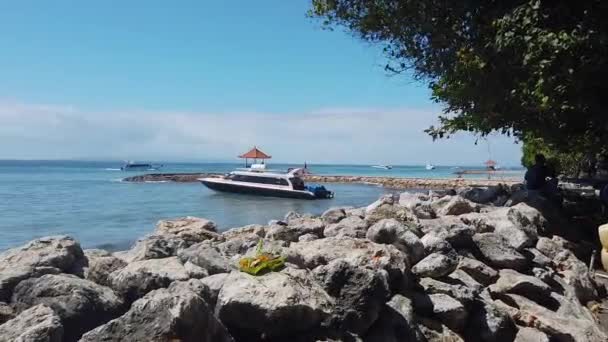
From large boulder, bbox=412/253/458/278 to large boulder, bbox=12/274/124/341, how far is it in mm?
2986

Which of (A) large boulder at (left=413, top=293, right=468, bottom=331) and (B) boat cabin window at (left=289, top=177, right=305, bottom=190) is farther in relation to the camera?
(B) boat cabin window at (left=289, top=177, right=305, bottom=190)

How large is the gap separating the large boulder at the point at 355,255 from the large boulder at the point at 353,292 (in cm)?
44

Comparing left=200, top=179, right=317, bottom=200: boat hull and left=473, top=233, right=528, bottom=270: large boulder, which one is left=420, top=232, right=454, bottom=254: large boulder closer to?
left=473, top=233, right=528, bottom=270: large boulder

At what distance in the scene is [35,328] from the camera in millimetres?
3209

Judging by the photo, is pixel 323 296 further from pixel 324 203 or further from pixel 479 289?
pixel 324 203

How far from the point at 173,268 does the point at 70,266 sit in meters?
1.16

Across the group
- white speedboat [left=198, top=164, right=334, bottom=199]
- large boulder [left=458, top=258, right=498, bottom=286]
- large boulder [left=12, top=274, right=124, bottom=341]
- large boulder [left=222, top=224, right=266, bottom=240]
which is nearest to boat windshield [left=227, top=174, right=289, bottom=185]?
white speedboat [left=198, top=164, right=334, bottom=199]

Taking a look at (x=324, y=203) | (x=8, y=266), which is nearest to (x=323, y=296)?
(x=8, y=266)

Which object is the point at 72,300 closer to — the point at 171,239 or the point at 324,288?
the point at 324,288

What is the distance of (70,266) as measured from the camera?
4898 mm

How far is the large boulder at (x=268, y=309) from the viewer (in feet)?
12.2

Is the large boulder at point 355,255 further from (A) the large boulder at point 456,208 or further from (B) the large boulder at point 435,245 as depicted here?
(A) the large boulder at point 456,208

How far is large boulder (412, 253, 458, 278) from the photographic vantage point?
5535 mm

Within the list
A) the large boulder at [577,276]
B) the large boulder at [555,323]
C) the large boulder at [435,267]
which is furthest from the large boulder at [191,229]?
the large boulder at [577,276]
